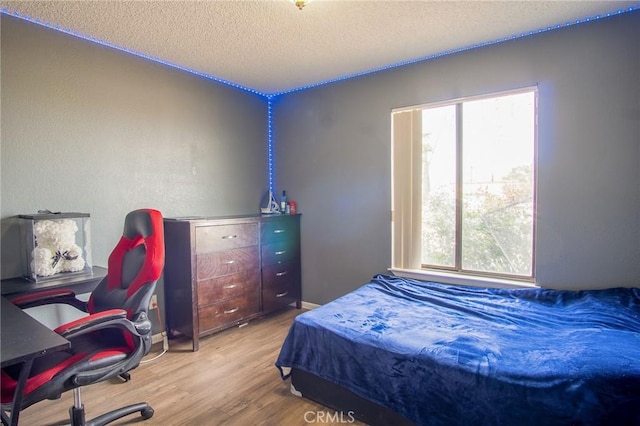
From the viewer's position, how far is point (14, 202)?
234 cm

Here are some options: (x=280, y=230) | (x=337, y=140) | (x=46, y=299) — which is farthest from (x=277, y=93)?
(x=46, y=299)

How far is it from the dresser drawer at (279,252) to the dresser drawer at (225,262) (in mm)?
130

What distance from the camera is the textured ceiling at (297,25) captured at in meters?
2.23

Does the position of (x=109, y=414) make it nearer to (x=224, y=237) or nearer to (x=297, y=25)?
(x=224, y=237)

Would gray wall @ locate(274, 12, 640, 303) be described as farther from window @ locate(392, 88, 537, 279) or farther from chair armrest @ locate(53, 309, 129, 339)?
chair armrest @ locate(53, 309, 129, 339)

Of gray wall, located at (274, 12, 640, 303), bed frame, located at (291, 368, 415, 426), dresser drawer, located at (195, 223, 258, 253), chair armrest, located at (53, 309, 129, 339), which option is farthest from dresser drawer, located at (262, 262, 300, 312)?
chair armrest, located at (53, 309, 129, 339)

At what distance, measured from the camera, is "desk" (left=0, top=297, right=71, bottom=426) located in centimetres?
119

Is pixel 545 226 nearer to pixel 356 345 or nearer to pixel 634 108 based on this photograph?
pixel 634 108

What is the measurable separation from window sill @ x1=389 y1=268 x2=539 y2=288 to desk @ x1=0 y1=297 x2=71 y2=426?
8.86ft

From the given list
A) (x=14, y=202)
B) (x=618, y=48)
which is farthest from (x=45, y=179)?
(x=618, y=48)

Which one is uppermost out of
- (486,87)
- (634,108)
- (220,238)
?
(486,87)

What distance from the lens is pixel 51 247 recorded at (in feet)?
7.67

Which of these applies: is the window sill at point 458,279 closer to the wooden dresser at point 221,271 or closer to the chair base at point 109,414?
the wooden dresser at point 221,271

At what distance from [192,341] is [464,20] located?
3250 mm
